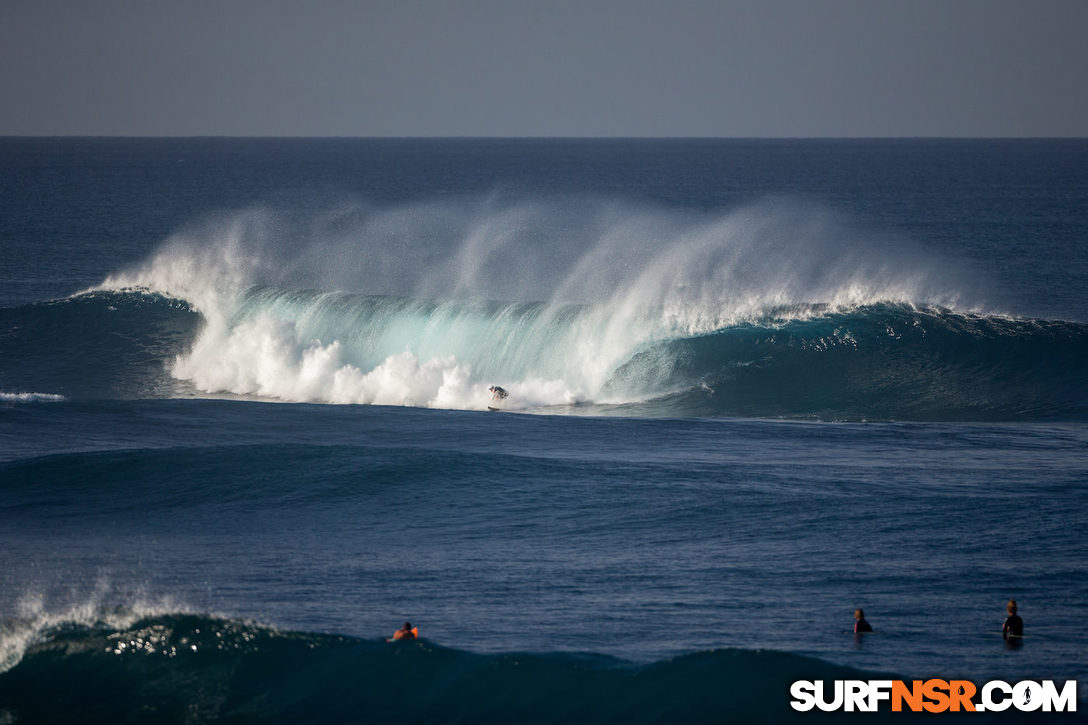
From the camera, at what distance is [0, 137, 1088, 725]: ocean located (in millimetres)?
12609

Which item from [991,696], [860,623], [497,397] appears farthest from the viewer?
[497,397]

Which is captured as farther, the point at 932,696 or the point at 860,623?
the point at 860,623

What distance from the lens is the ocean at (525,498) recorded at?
12.6 metres

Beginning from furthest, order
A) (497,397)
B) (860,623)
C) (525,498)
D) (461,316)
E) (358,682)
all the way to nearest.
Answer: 1. (461,316)
2. (497,397)
3. (525,498)
4. (860,623)
5. (358,682)

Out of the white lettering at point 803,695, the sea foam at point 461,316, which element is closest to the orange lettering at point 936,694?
the white lettering at point 803,695

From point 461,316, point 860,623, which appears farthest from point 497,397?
point 860,623

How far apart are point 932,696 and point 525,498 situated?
27.8 ft

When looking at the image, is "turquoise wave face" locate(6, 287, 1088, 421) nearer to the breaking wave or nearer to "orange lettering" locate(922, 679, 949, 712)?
the breaking wave

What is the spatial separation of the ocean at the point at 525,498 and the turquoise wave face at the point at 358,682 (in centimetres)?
3

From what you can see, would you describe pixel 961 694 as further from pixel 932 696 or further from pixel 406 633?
pixel 406 633

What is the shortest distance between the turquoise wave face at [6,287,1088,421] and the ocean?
11 cm

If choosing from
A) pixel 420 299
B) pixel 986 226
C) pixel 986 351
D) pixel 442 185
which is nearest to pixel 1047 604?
pixel 986 351

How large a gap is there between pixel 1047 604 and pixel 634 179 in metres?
124

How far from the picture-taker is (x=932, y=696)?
11.8 m
